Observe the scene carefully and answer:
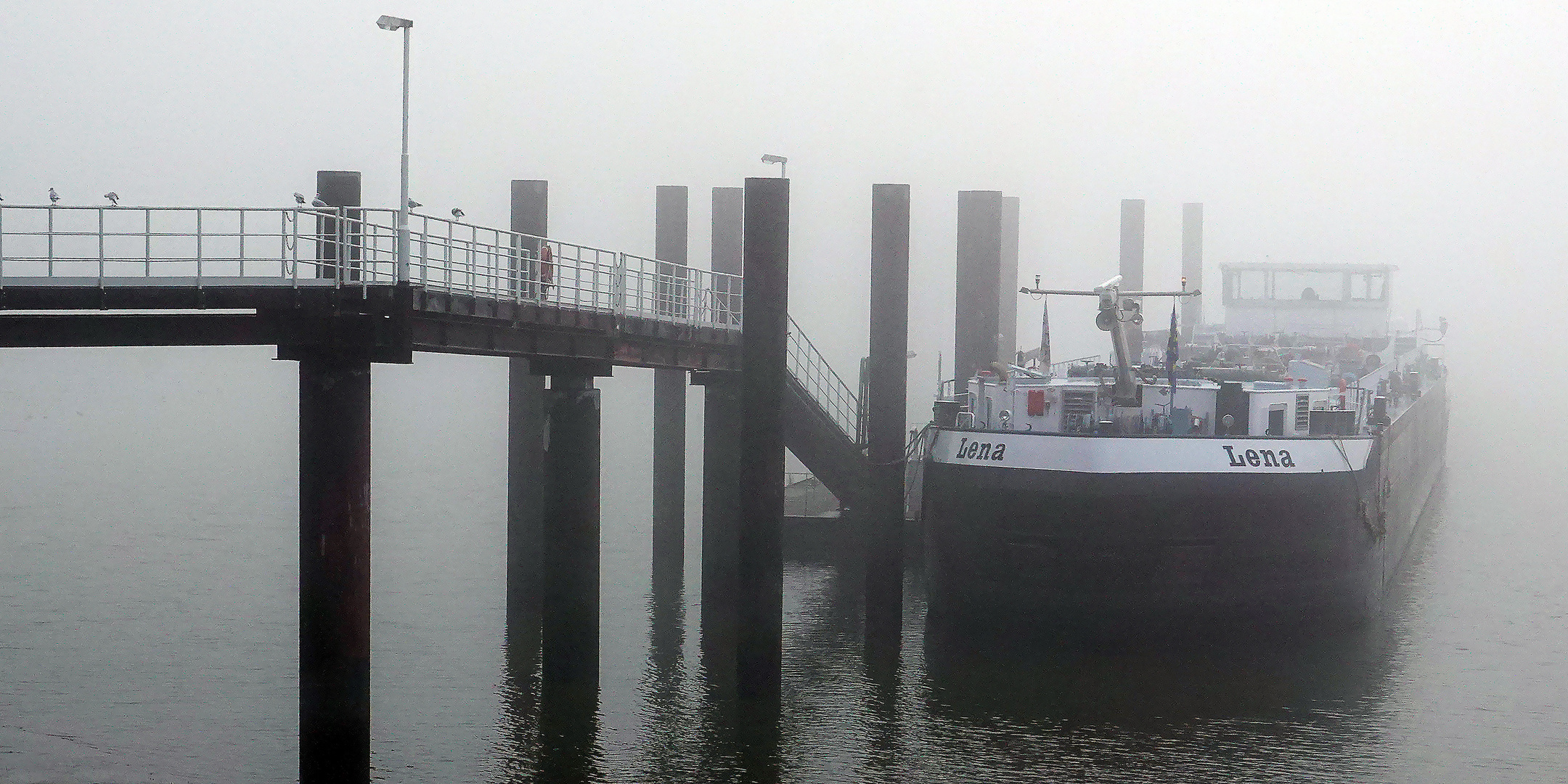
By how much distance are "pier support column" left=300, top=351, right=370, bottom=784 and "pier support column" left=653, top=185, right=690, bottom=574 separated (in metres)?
22.1

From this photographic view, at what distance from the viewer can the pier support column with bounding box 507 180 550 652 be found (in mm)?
33031

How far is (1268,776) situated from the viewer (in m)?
22.6

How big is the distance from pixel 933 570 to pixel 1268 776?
10.9 metres

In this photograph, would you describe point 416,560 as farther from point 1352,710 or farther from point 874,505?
point 1352,710

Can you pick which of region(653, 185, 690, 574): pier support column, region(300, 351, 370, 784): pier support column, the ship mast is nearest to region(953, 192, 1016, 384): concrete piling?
the ship mast

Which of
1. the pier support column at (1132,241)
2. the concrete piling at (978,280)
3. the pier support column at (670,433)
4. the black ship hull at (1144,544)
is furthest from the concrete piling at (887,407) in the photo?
the pier support column at (1132,241)

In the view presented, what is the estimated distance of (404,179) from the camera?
1964cm

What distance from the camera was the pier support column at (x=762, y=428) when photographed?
22.2 m

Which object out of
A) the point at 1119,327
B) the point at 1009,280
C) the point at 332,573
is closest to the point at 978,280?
the point at 1119,327

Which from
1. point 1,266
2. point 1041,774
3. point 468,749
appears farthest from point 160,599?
point 1041,774

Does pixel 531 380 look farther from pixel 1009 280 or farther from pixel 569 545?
pixel 1009 280

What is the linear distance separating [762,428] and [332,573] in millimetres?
7049

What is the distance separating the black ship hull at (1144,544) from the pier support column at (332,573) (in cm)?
1457

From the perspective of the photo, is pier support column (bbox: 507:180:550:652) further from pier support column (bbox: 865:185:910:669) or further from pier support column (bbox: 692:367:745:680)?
pier support column (bbox: 865:185:910:669)
